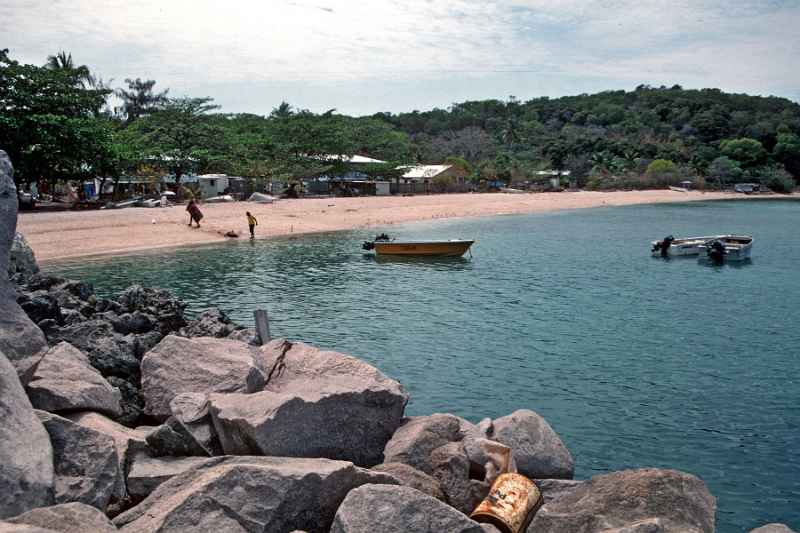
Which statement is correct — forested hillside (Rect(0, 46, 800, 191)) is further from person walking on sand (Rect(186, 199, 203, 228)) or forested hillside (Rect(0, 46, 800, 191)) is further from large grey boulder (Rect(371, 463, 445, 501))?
large grey boulder (Rect(371, 463, 445, 501))

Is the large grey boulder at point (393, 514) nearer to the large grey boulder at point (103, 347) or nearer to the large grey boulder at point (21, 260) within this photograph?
the large grey boulder at point (103, 347)

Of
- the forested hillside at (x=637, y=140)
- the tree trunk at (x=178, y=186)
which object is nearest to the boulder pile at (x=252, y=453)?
the tree trunk at (x=178, y=186)

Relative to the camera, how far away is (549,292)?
96.0 feet

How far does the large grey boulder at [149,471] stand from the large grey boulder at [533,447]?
4.07 m

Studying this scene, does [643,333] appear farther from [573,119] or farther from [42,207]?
[573,119]

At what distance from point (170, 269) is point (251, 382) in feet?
83.1

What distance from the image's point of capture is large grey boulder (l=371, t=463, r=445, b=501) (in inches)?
318

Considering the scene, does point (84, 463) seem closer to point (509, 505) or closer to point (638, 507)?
point (509, 505)

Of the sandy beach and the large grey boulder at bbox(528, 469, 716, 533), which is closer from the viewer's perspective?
the large grey boulder at bbox(528, 469, 716, 533)

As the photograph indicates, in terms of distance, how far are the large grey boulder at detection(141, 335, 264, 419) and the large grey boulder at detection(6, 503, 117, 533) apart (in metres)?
4.21

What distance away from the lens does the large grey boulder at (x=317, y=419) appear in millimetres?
8375

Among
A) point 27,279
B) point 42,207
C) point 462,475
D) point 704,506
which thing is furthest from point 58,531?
point 42,207

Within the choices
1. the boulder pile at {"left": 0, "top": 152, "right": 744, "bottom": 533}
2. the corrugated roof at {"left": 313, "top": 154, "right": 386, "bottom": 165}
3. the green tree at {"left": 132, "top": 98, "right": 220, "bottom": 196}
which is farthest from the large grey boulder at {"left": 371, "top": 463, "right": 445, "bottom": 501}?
the corrugated roof at {"left": 313, "top": 154, "right": 386, "bottom": 165}

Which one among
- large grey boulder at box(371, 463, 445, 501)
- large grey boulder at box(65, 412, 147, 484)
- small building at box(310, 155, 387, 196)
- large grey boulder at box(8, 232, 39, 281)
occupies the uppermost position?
small building at box(310, 155, 387, 196)
